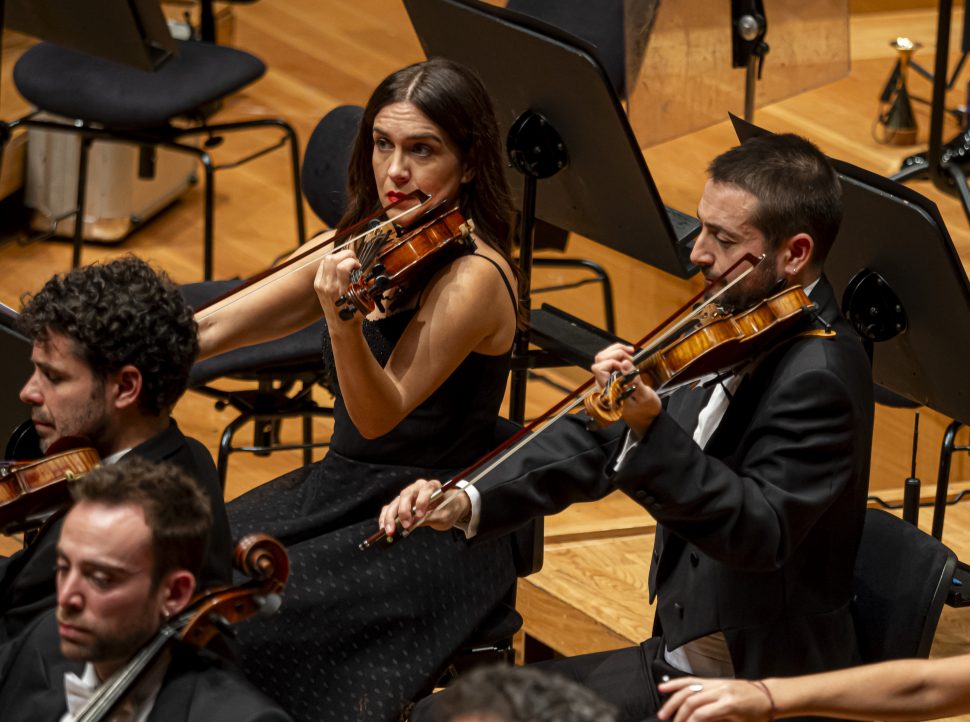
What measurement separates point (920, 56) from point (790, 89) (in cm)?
190

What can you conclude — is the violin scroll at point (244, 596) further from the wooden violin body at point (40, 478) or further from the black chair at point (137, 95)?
the black chair at point (137, 95)

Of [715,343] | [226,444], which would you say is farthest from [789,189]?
[226,444]

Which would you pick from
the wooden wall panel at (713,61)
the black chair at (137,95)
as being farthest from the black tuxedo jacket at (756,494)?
the black chair at (137,95)

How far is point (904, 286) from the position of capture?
2.42 m

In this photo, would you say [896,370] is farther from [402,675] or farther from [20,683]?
[20,683]

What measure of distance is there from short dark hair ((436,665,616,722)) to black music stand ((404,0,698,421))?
1419 mm

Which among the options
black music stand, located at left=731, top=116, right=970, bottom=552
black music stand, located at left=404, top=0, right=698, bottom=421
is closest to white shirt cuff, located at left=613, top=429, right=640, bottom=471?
black music stand, located at left=731, top=116, right=970, bottom=552

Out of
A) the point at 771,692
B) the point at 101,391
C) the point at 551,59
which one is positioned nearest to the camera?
the point at 771,692

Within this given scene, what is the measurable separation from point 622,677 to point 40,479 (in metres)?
0.85

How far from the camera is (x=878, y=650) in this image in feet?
7.02

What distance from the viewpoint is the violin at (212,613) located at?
1707mm

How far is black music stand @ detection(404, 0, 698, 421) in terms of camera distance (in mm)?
2650

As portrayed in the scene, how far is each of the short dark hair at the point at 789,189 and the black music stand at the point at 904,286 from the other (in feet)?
0.77

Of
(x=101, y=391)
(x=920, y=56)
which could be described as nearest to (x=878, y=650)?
(x=101, y=391)
